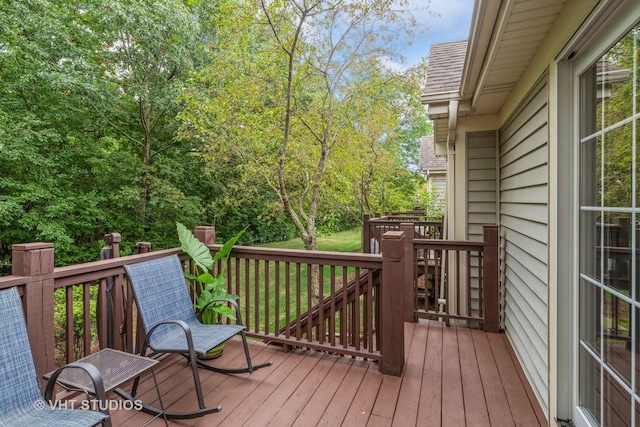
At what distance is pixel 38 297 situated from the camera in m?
2.03

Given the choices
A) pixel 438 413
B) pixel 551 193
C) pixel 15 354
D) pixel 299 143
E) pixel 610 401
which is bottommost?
pixel 438 413

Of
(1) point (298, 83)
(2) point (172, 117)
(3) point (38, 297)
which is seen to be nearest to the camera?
(3) point (38, 297)

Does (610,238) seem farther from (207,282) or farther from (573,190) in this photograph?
(207,282)

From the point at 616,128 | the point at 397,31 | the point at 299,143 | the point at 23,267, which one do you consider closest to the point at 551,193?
the point at 616,128

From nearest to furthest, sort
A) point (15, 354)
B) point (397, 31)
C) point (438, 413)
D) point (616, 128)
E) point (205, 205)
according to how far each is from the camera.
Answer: point (616, 128), point (15, 354), point (438, 413), point (397, 31), point (205, 205)

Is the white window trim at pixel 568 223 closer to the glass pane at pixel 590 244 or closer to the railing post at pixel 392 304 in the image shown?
the glass pane at pixel 590 244

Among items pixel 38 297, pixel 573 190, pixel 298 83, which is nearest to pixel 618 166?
pixel 573 190

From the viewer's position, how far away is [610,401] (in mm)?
1536

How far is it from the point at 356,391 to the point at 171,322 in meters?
1.42

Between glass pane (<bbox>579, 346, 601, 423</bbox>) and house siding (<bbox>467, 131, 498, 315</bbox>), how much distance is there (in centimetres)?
269

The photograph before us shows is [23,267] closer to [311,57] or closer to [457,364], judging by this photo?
[457,364]

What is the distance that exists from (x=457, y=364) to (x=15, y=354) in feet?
10.1

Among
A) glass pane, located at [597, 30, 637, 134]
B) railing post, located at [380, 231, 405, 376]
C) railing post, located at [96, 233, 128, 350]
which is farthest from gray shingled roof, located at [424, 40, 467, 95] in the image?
railing post, located at [96, 233, 128, 350]

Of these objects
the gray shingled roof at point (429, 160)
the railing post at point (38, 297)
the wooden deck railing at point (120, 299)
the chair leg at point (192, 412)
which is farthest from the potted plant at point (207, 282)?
the gray shingled roof at point (429, 160)
